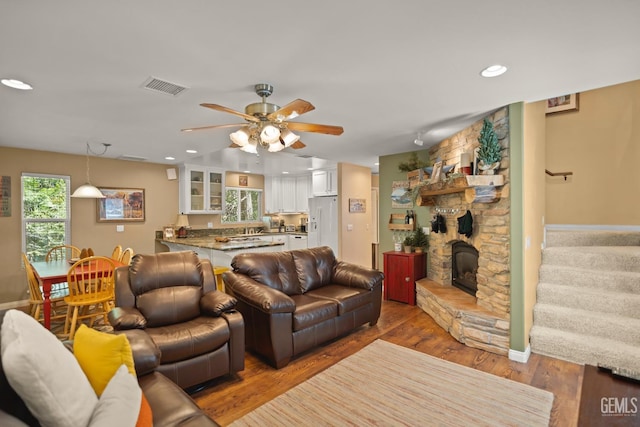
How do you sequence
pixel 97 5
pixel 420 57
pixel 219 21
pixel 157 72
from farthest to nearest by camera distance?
pixel 157 72 → pixel 420 57 → pixel 219 21 → pixel 97 5

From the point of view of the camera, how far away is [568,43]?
1.88m

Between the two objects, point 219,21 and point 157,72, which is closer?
point 219,21

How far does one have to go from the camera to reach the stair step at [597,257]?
10.7 feet

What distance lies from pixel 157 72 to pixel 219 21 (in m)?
0.87

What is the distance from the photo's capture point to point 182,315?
265cm

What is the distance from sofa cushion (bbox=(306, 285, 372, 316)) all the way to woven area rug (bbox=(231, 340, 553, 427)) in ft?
2.09

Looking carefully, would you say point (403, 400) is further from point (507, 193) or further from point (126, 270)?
point (126, 270)

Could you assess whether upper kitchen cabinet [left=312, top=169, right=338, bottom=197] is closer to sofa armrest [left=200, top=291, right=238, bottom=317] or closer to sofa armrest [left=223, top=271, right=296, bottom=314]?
sofa armrest [left=223, top=271, right=296, bottom=314]

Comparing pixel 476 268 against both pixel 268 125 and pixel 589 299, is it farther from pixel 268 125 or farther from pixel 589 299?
pixel 268 125

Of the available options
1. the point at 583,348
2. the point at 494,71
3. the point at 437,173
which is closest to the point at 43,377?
the point at 494,71

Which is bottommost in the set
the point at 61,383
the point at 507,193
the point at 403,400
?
the point at 403,400

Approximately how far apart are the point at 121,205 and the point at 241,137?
14.1 ft

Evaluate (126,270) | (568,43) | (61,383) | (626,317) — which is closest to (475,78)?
(568,43)

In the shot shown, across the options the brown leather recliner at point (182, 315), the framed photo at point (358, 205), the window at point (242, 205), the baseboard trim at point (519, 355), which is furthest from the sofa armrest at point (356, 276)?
the window at point (242, 205)
